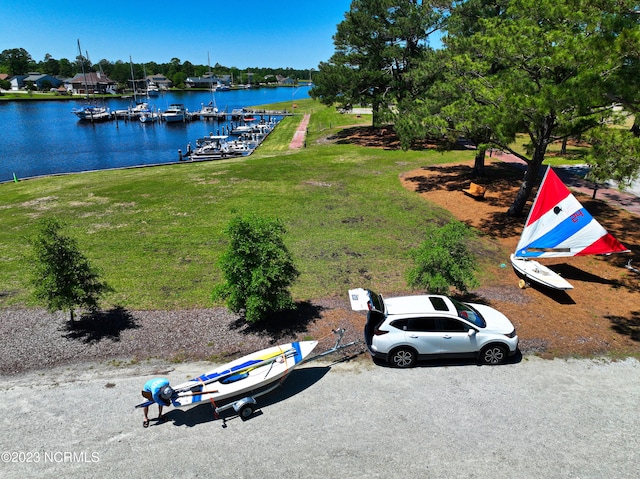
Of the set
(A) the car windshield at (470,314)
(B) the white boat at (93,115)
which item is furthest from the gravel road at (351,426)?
(B) the white boat at (93,115)

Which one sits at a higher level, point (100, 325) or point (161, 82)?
point (161, 82)

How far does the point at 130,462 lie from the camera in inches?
Result: 290

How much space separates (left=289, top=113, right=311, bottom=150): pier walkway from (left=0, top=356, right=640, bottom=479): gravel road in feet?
120

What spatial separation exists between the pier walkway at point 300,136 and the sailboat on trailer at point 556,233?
1266 inches

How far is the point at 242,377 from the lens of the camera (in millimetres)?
8867

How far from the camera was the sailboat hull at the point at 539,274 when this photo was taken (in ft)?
43.5

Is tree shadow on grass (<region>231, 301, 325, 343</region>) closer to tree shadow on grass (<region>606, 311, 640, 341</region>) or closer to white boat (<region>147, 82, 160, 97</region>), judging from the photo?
tree shadow on grass (<region>606, 311, 640, 341</region>)

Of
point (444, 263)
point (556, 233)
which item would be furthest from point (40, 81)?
point (556, 233)

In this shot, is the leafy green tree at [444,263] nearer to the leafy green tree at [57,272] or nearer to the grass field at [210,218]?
the grass field at [210,218]

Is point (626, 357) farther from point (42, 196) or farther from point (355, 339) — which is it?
point (42, 196)

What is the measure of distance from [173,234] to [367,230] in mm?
9703

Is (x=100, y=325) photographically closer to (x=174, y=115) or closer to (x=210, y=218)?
(x=210, y=218)

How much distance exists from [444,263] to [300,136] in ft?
140

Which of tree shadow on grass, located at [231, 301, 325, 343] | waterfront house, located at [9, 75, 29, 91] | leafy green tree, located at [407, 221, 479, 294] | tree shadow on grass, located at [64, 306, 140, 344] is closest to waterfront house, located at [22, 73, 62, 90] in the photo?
waterfront house, located at [9, 75, 29, 91]
